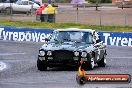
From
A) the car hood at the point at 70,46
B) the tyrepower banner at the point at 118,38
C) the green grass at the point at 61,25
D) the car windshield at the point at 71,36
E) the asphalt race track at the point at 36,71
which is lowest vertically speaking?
the green grass at the point at 61,25

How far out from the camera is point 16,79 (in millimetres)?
18297

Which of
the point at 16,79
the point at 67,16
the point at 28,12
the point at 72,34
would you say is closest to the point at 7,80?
the point at 16,79

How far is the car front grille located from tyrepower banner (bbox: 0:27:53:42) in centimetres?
1806

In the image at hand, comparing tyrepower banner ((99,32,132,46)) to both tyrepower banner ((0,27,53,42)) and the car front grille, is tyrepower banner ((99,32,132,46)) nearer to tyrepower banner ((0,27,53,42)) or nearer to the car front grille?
tyrepower banner ((0,27,53,42))

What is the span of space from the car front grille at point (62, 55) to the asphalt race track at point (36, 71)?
0.45 meters

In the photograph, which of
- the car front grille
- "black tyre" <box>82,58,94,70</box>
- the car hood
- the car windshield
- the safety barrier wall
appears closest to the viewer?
the car front grille

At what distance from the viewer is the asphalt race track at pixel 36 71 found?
1667cm

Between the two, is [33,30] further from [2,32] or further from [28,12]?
[28,12]

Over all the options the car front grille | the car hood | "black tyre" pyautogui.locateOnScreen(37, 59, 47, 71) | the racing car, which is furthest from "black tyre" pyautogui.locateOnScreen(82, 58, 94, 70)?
"black tyre" pyautogui.locateOnScreen(37, 59, 47, 71)

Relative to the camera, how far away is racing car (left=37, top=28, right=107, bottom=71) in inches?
817

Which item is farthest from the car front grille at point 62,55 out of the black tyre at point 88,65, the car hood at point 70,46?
the black tyre at point 88,65

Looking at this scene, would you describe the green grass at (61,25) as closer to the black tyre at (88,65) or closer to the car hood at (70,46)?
the car hood at (70,46)

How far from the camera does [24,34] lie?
39.7 m

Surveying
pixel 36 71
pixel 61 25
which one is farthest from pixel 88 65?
pixel 61 25
